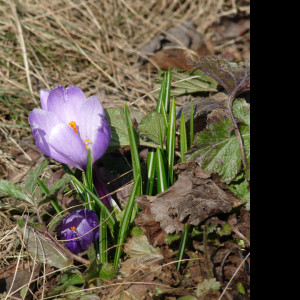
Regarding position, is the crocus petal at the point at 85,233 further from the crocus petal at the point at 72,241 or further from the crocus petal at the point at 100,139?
A: the crocus petal at the point at 100,139

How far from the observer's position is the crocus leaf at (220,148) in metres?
1.59

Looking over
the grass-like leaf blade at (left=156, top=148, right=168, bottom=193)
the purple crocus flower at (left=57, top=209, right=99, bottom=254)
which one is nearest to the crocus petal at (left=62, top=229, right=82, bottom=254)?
the purple crocus flower at (left=57, top=209, right=99, bottom=254)

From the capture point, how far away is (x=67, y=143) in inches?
54.5

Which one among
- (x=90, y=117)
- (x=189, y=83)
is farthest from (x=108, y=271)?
(x=189, y=83)

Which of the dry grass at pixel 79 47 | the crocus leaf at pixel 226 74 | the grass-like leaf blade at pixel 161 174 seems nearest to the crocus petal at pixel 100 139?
the grass-like leaf blade at pixel 161 174

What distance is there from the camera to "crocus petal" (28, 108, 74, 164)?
1.42 m

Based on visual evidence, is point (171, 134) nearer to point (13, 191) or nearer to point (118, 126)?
point (118, 126)

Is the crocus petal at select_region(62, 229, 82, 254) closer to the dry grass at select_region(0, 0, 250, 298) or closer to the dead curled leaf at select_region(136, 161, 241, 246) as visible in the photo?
the dead curled leaf at select_region(136, 161, 241, 246)

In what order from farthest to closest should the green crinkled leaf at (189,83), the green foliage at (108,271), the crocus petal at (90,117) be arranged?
the green crinkled leaf at (189,83)
the crocus petal at (90,117)
the green foliage at (108,271)

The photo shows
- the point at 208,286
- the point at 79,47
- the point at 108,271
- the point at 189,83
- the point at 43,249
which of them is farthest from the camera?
the point at 79,47

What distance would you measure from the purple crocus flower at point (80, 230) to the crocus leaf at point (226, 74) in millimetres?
780

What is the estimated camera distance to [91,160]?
4.71 feet

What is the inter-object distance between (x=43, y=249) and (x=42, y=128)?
455 mm
